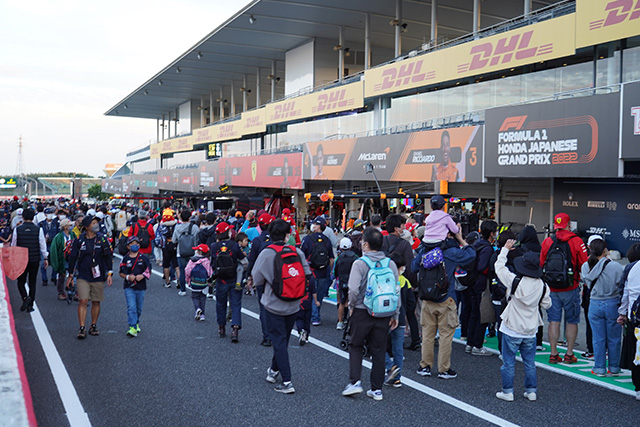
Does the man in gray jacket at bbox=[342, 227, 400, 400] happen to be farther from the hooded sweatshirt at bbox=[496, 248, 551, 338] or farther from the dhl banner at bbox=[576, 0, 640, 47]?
the dhl banner at bbox=[576, 0, 640, 47]

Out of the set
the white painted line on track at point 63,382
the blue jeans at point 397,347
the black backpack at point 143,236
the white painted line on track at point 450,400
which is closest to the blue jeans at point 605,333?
the white painted line on track at point 450,400

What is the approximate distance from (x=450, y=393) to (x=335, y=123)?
23167mm

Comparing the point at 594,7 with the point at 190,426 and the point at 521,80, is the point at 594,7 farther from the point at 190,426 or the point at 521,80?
the point at 190,426

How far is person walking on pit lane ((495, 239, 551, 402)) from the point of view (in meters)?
6.05

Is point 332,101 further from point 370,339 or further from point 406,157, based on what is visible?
point 370,339

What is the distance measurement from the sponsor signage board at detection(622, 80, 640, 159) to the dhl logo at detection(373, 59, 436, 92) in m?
9.11

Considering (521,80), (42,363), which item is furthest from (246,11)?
(42,363)

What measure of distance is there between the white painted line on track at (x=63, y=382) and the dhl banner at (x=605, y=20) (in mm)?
13490

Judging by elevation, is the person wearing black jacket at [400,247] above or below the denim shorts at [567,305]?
above

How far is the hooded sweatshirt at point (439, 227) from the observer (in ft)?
23.4

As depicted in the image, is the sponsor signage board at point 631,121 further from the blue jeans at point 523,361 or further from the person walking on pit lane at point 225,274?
the person walking on pit lane at point 225,274

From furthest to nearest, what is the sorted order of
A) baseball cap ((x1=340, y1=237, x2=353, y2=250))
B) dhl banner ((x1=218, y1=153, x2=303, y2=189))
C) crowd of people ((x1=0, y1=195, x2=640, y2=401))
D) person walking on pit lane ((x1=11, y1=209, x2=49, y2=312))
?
1. dhl banner ((x1=218, y1=153, x2=303, y2=189))
2. person walking on pit lane ((x1=11, y1=209, x2=49, y2=312))
3. baseball cap ((x1=340, y1=237, x2=353, y2=250))
4. crowd of people ((x1=0, y1=195, x2=640, y2=401))

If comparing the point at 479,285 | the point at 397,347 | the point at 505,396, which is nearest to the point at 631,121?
the point at 479,285

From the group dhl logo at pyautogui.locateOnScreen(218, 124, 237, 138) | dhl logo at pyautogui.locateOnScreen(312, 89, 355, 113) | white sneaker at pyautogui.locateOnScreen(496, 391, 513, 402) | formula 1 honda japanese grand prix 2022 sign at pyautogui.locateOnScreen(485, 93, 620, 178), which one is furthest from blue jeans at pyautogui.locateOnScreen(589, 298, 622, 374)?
dhl logo at pyautogui.locateOnScreen(218, 124, 237, 138)
